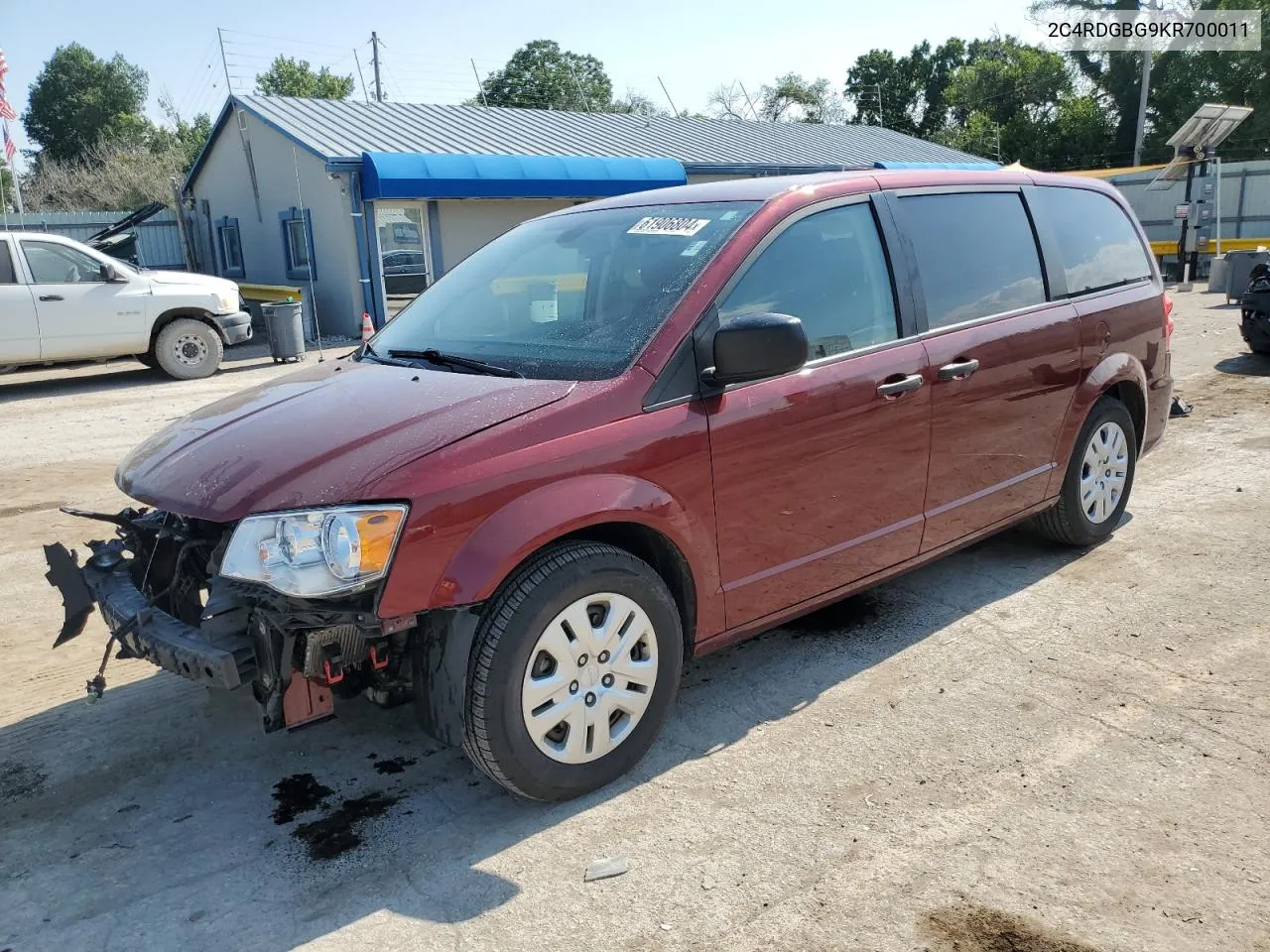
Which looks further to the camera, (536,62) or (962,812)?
(536,62)

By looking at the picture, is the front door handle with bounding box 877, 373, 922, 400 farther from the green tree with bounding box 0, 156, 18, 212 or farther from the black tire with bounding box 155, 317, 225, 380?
the green tree with bounding box 0, 156, 18, 212

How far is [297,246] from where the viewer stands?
20219 mm

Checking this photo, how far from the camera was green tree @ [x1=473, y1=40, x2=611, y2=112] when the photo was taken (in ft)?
212

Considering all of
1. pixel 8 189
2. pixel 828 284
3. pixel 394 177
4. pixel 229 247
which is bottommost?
pixel 828 284

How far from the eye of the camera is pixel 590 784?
3135mm

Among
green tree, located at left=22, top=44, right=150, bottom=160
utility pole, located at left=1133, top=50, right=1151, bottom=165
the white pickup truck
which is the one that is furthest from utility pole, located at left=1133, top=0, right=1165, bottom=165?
green tree, located at left=22, top=44, right=150, bottom=160

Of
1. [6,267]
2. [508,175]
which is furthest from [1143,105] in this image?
[6,267]

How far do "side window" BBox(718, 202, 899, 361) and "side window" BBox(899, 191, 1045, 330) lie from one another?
0.25m

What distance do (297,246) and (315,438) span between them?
18730 mm

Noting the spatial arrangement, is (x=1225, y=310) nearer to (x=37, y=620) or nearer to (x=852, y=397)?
(x=852, y=397)

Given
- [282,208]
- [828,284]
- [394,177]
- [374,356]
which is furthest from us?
[282,208]

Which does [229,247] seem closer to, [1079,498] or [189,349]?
[189,349]

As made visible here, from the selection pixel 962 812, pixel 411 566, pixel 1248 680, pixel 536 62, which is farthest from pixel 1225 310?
pixel 536 62

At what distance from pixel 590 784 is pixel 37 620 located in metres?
3.17
